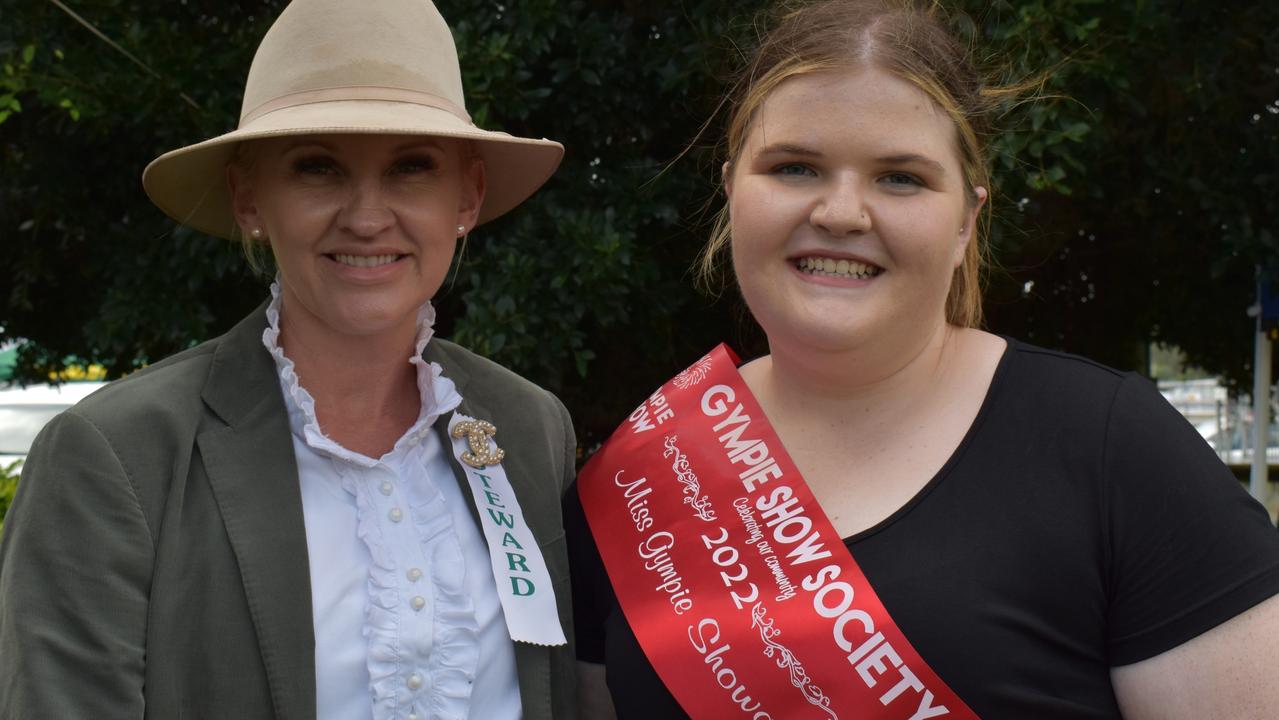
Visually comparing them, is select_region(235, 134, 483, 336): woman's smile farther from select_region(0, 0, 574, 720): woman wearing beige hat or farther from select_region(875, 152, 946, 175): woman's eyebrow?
select_region(875, 152, 946, 175): woman's eyebrow

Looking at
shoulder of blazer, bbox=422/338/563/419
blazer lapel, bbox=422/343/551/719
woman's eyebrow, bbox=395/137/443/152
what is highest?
woman's eyebrow, bbox=395/137/443/152

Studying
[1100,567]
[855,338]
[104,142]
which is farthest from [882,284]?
[104,142]

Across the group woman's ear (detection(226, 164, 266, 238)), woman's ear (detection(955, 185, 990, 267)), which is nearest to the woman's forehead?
woman's ear (detection(955, 185, 990, 267))

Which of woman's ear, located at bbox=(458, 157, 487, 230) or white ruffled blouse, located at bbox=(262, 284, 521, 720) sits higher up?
woman's ear, located at bbox=(458, 157, 487, 230)

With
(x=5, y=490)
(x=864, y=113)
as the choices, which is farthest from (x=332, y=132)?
(x=5, y=490)

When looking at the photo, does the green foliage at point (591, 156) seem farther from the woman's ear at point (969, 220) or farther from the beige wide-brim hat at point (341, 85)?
the beige wide-brim hat at point (341, 85)

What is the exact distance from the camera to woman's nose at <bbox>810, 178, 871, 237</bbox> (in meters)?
1.77

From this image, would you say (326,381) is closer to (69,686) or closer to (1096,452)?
(69,686)

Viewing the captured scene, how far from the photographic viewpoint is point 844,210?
1.77 metres

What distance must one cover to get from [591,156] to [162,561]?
269cm

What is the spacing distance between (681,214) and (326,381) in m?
2.25

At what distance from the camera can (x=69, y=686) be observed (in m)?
1.60

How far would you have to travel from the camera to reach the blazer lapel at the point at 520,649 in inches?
77.6

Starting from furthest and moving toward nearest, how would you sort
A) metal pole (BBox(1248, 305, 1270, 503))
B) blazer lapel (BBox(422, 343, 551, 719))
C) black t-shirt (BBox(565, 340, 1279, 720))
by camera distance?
metal pole (BBox(1248, 305, 1270, 503)) → blazer lapel (BBox(422, 343, 551, 719)) → black t-shirt (BBox(565, 340, 1279, 720))
